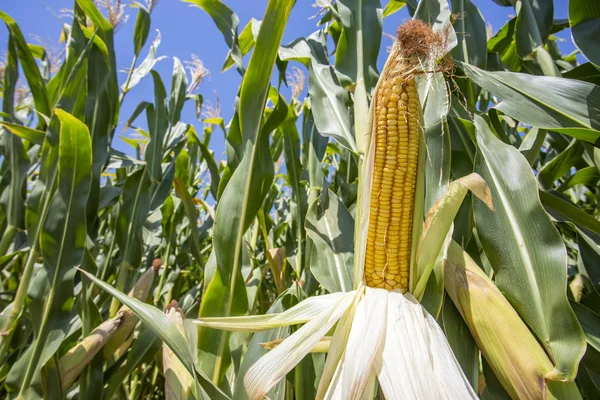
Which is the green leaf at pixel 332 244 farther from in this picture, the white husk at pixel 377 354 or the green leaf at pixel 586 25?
the green leaf at pixel 586 25

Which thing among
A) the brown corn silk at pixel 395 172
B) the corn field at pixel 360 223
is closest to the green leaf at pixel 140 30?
the corn field at pixel 360 223

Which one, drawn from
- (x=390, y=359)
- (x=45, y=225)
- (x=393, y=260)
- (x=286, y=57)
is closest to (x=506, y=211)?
(x=393, y=260)

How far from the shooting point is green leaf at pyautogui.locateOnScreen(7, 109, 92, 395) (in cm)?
123

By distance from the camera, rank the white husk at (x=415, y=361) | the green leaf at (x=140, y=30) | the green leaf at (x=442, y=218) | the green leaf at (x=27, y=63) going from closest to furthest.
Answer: the white husk at (x=415, y=361) → the green leaf at (x=442, y=218) → the green leaf at (x=27, y=63) → the green leaf at (x=140, y=30)

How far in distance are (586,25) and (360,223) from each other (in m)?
0.86

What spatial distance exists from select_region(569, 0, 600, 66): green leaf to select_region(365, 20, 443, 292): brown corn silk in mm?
552

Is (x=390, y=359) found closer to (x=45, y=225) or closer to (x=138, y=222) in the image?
(x=45, y=225)

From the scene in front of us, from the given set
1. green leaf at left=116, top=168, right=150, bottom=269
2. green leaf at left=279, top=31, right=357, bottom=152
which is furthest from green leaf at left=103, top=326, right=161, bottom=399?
green leaf at left=279, top=31, right=357, bottom=152

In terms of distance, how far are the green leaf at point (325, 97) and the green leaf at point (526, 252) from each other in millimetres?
366

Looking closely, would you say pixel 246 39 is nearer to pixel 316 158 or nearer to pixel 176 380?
pixel 316 158

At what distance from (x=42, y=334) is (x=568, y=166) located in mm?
1752

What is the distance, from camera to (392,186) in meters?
0.80

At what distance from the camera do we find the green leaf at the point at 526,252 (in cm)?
75

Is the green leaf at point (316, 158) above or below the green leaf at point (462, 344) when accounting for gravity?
above
